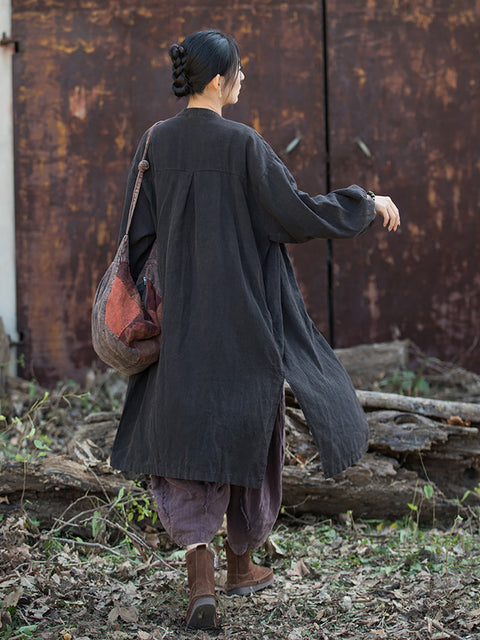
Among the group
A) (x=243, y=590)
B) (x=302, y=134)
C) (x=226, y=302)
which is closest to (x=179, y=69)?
(x=226, y=302)

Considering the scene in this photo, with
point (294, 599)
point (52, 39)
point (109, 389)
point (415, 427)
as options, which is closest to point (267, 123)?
point (52, 39)

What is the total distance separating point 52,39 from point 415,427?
3247mm

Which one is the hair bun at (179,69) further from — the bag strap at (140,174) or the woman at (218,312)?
the bag strap at (140,174)

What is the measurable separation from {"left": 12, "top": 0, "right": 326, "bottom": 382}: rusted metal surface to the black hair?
2.44m

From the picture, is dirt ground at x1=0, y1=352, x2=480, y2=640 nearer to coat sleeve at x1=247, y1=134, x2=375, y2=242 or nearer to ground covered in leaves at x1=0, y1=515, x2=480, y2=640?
ground covered in leaves at x1=0, y1=515, x2=480, y2=640

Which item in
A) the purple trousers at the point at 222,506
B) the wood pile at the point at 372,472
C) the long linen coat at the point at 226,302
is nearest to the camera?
the long linen coat at the point at 226,302

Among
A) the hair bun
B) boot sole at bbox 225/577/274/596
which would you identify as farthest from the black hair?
boot sole at bbox 225/577/274/596

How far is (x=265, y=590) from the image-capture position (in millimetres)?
2758

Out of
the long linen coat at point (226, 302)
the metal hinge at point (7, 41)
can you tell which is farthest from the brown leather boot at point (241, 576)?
the metal hinge at point (7, 41)

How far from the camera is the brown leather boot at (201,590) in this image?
242cm

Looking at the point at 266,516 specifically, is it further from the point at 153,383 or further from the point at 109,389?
the point at 109,389

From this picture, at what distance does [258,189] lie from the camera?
2373mm

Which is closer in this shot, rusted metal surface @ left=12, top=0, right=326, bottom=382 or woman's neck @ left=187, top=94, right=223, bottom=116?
woman's neck @ left=187, top=94, right=223, bottom=116

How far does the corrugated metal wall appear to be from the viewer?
4.78 meters
